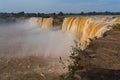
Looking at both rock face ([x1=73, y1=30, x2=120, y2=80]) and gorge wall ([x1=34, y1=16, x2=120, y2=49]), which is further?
gorge wall ([x1=34, y1=16, x2=120, y2=49])

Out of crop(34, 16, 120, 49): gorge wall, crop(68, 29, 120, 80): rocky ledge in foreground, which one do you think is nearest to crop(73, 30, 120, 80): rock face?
crop(68, 29, 120, 80): rocky ledge in foreground

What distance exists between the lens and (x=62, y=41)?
36406 mm

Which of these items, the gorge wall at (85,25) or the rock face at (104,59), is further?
the gorge wall at (85,25)

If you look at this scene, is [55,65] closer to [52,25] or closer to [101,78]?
[101,78]

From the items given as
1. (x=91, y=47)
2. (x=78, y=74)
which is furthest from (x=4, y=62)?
(x=78, y=74)

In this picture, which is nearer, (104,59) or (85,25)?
(104,59)

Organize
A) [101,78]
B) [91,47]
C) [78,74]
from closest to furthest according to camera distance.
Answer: [101,78] < [78,74] < [91,47]

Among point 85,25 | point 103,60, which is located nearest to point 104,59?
point 103,60

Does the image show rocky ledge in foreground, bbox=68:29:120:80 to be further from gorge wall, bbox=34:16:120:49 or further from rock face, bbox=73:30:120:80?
gorge wall, bbox=34:16:120:49

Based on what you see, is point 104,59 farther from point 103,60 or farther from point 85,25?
point 85,25

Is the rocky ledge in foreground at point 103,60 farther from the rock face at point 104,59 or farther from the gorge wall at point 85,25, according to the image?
the gorge wall at point 85,25

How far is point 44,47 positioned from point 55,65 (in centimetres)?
1190

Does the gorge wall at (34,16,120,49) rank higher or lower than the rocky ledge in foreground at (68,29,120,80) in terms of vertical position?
lower

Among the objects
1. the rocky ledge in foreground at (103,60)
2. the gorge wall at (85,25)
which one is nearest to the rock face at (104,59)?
the rocky ledge in foreground at (103,60)
